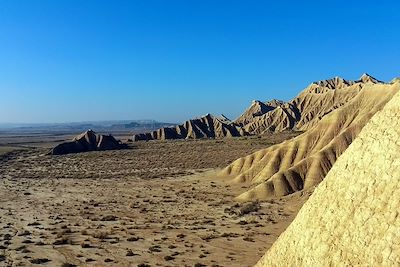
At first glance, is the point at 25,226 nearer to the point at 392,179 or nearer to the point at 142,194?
the point at 142,194

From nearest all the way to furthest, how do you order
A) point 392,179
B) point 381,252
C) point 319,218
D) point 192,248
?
point 381,252, point 392,179, point 319,218, point 192,248

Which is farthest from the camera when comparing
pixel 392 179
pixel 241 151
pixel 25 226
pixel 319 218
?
pixel 241 151

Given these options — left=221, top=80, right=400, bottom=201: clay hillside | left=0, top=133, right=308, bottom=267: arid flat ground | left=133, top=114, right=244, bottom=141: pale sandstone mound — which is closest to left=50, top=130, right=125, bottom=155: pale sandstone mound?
left=133, top=114, right=244, bottom=141: pale sandstone mound

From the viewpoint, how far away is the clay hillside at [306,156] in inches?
1992

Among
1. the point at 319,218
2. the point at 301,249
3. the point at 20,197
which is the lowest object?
the point at 20,197

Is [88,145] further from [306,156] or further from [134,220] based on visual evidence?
[134,220]

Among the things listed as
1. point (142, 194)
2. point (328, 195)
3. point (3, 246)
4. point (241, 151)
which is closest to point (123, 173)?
point (142, 194)

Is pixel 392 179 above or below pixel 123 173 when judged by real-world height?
above

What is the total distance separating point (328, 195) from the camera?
58.7 ft

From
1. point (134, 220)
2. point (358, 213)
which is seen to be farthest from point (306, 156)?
point (358, 213)

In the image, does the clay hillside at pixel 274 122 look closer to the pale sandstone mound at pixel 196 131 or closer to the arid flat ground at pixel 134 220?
the pale sandstone mound at pixel 196 131

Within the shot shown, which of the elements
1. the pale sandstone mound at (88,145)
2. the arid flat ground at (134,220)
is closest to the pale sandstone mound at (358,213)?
the arid flat ground at (134,220)

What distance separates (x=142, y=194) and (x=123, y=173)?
79.3ft

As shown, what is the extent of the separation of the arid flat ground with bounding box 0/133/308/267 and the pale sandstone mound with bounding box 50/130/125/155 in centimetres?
4749
